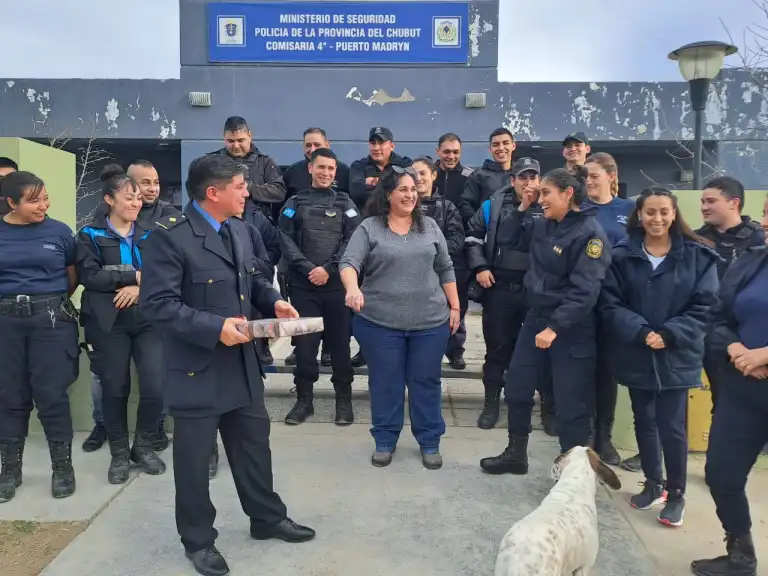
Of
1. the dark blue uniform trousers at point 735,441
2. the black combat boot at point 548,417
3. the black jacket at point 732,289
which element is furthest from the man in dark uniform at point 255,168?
the dark blue uniform trousers at point 735,441

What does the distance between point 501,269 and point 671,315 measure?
1499 millimetres

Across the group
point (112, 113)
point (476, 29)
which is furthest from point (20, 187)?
point (476, 29)

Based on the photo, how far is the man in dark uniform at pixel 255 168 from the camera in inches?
217

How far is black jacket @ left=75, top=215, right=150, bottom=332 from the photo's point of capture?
4094 mm

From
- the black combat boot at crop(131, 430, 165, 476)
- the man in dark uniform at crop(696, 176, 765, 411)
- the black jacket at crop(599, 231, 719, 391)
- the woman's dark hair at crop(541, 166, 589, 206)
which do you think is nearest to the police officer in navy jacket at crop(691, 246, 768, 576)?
the black jacket at crop(599, 231, 719, 391)

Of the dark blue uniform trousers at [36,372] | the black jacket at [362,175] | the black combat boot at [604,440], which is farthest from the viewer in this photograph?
the black jacket at [362,175]

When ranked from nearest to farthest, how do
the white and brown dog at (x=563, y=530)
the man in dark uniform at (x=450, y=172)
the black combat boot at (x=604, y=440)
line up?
the white and brown dog at (x=563, y=530) → the black combat boot at (x=604, y=440) → the man in dark uniform at (x=450, y=172)

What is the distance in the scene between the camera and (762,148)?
1165 centimetres

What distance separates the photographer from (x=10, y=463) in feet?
13.1

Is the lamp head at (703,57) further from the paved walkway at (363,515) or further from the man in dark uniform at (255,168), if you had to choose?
the man in dark uniform at (255,168)

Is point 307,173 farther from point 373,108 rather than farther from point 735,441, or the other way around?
point 373,108

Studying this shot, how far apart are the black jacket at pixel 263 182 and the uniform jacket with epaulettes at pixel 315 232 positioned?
411 millimetres

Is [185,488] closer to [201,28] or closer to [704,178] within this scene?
[201,28]

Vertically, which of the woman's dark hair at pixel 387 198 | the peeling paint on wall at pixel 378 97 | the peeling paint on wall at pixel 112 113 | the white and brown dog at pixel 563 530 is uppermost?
the peeling paint on wall at pixel 378 97
